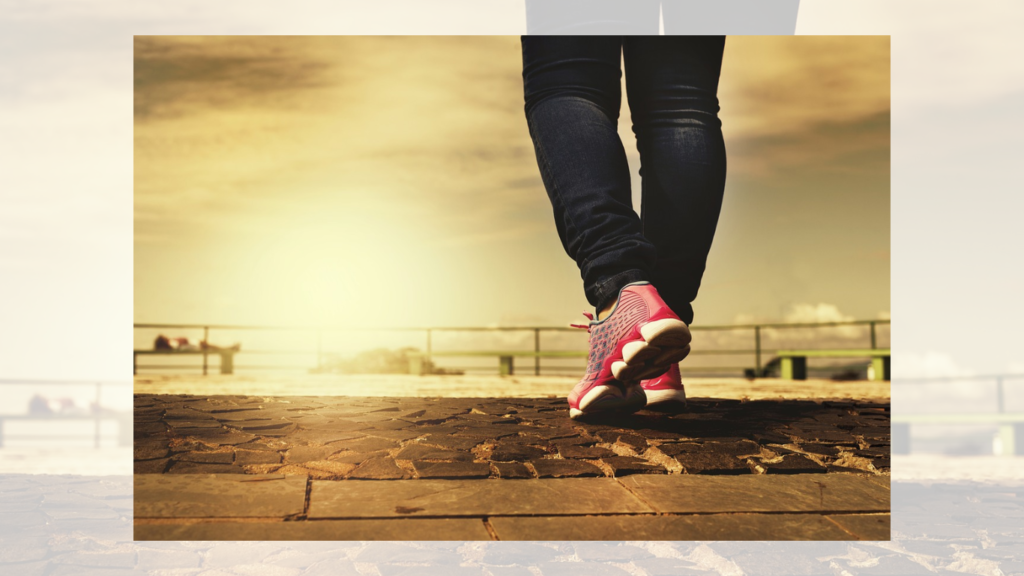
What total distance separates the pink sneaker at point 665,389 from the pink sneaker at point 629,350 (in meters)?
0.09

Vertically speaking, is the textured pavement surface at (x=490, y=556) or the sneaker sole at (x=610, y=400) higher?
the sneaker sole at (x=610, y=400)

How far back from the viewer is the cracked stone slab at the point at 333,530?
0.70 metres

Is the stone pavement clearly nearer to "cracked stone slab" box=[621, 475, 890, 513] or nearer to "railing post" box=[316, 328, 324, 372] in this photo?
"cracked stone slab" box=[621, 475, 890, 513]

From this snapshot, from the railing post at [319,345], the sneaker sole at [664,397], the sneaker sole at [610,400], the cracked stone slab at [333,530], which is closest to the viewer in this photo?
the cracked stone slab at [333,530]

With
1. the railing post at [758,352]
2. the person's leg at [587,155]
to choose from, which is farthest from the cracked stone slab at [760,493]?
the railing post at [758,352]

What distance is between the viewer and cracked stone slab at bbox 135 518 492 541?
70 centimetres

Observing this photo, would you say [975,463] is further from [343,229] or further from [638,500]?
[343,229]

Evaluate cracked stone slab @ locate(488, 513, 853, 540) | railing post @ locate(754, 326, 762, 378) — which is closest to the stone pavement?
cracked stone slab @ locate(488, 513, 853, 540)

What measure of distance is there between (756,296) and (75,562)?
1.10m

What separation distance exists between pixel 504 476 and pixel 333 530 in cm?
22

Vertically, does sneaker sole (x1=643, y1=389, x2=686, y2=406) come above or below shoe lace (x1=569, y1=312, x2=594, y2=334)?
below

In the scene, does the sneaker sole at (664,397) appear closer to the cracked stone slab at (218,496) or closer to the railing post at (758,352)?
the cracked stone slab at (218,496)

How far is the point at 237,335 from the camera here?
136 centimetres

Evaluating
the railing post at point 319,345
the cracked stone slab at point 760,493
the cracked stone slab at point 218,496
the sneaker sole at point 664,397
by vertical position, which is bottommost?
the cracked stone slab at point 760,493
